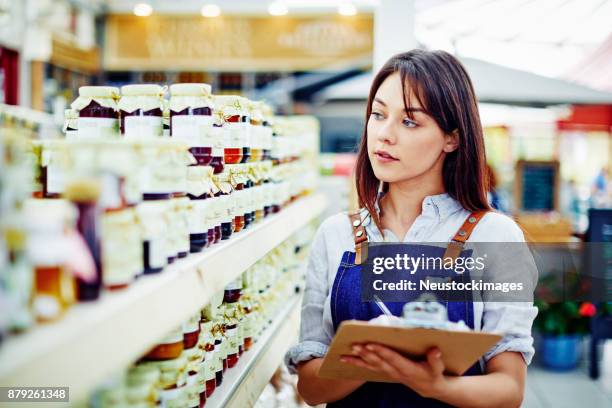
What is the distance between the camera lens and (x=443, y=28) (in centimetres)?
570

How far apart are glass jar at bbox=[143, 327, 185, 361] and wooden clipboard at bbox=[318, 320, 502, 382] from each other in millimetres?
320

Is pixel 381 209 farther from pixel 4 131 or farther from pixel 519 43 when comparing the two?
pixel 519 43

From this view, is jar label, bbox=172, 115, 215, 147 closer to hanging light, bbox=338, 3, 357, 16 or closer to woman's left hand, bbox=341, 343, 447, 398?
woman's left hand, bbox=341, 343, 447, 398

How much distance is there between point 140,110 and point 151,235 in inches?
16.4

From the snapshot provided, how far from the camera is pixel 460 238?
5.42 ft

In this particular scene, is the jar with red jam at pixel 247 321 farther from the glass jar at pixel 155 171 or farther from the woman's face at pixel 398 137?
the glass jar at pixel 155 171

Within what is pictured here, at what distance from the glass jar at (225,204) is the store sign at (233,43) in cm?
551

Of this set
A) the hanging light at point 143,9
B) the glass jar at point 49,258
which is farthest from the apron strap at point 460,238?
the hanging light at point 143,9

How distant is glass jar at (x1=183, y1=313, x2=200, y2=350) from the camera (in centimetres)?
149

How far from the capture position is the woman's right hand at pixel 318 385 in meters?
1.63

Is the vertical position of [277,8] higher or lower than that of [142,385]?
higher

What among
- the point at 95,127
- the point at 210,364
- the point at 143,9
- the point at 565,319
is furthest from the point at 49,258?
the point at 143,9

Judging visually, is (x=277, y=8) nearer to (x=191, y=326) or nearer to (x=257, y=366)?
(x=257, y=366)

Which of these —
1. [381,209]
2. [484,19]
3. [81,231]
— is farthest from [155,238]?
[484,19]
